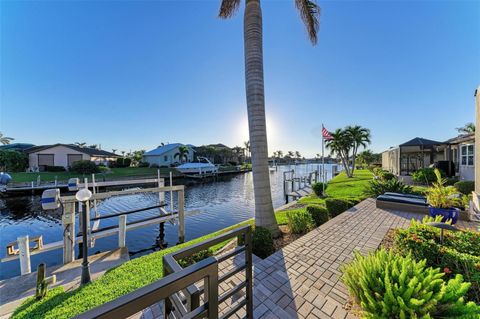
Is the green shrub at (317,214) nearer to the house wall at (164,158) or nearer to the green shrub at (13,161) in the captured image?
the green shrub at (13,161)

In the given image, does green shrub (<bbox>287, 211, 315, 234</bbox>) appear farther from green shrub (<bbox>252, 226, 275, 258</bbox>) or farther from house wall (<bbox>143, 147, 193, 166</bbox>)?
house wall (<bbox>143, 147, 193, 166</bbox>)

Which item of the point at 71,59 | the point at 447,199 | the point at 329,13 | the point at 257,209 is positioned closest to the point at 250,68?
the point at 257,209

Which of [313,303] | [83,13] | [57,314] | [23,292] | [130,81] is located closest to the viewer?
[313,303]

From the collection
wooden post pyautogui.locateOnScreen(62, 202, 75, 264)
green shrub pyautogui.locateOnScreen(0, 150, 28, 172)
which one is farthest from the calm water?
green shrub pyautogui.locateOnScreen(0, 150, 28, 172)

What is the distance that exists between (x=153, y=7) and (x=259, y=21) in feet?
20.1

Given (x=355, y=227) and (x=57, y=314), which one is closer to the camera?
(x=57, y=314)

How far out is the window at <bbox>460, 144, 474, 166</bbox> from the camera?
11055 mm

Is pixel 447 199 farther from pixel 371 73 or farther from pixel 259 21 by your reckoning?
pixel 371 73

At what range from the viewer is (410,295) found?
181cm

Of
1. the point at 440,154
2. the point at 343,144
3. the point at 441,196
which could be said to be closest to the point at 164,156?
the point at 343,144

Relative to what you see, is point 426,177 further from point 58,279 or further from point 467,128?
point 467,128

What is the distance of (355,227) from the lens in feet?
18.3

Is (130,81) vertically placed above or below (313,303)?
above

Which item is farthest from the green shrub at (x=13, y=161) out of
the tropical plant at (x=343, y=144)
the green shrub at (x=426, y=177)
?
the green shrub at (x=426, y=177)
